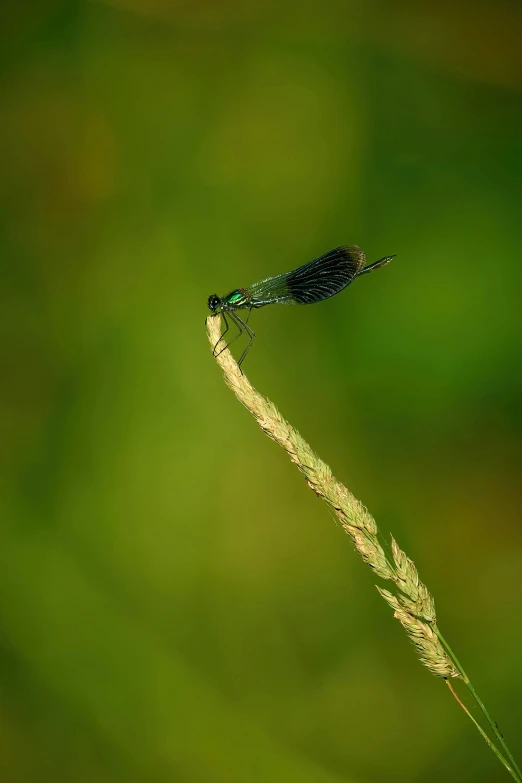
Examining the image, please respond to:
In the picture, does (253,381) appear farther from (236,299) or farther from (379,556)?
(379,556)

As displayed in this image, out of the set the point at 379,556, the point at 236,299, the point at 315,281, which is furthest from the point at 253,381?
the point at 379,556

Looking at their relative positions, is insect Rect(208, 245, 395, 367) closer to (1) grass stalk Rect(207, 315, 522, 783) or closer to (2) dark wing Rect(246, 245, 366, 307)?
(2) dark wing Rect(246, 245, 366, 307)

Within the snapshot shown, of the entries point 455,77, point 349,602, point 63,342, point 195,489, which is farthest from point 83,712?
point 455,77

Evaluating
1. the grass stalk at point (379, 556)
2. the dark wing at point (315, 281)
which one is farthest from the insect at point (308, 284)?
the grass stalk at point (379, 556)

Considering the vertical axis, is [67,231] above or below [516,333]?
above

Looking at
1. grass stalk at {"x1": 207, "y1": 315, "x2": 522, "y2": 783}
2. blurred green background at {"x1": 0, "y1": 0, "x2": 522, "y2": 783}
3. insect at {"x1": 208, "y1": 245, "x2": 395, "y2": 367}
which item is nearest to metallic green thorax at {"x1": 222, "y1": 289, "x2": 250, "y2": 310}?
insect at {"x1": 208, "y1": 245, "x2": 395, "y2": 367}

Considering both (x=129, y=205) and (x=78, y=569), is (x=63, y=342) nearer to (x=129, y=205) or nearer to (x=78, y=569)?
(x=129, y=205)

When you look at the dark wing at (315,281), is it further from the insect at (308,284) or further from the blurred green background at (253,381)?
the blurred green background at (253,381)
